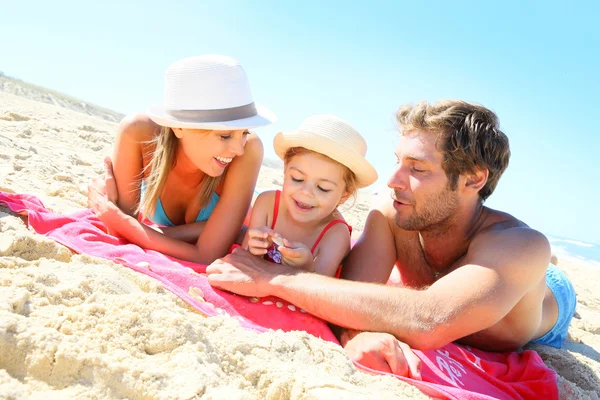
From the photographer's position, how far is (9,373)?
150cm

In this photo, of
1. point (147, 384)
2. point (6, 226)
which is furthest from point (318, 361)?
point (6, 226)

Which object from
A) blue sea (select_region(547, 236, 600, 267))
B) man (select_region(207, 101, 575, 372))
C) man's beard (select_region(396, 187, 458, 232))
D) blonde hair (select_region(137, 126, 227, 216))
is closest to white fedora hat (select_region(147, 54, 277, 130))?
blonde hair (select_region(137, 126, 227, 216))

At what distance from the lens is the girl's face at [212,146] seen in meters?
3.30

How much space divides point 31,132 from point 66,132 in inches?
42.4

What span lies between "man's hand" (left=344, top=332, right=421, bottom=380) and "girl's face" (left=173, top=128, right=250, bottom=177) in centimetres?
162

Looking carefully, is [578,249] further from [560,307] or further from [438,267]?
[438,267]

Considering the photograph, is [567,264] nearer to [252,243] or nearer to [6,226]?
[252,243]

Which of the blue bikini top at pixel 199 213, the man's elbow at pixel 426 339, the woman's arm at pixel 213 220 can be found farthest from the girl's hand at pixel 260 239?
the blue bikini top at pixel 199 213

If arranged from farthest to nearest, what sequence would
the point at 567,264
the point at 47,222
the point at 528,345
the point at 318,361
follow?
the point at 567,264 < the point at 528,345 < the point at 47,222 < the point at 318,361

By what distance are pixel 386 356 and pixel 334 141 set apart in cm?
141

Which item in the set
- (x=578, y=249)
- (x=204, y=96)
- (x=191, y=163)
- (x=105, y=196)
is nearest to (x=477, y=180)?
(x=204, y=96)

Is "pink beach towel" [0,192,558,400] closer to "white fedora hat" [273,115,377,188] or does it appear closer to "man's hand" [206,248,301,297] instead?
"man's hand" [206,248,301,297]

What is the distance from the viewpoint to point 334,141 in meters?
3.12

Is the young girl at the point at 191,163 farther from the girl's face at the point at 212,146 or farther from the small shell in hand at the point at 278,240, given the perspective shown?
the small shell in hand at the point at 278,240
